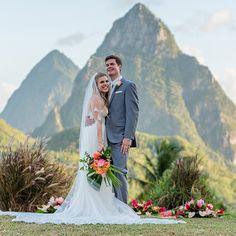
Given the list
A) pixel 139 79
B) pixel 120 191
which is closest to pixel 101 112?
pixel 120 191

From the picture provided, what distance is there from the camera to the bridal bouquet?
6.23m

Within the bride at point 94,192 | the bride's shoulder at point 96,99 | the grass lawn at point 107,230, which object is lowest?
the grass lawn at point 107,230

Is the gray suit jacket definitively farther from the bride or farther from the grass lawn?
the grass lawn

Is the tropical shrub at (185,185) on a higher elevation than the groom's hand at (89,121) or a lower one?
lower

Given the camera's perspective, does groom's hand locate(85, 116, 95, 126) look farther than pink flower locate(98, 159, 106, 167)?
Yes

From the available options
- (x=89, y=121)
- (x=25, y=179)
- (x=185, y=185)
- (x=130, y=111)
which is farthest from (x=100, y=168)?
(x=185, y=185)

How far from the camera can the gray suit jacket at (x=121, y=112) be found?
6371 millimetres

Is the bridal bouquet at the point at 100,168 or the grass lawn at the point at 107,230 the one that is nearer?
the grass lawn at the point at 107,230

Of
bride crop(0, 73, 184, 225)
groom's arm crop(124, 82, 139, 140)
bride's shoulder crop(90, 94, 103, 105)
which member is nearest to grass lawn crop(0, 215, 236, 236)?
bride crop(0, 73, 184, 225)

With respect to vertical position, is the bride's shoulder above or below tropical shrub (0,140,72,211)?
above

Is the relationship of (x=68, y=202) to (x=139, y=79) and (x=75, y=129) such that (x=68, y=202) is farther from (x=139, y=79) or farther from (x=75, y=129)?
(x=139, y=79)

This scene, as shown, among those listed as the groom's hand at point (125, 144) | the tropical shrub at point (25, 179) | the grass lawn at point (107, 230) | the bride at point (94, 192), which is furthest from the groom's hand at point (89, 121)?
the tropical shrub at point (25, 179)

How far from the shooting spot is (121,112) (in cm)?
646

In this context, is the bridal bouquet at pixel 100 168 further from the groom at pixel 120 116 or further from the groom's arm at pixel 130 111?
the groom's arm at pixel 130 111
